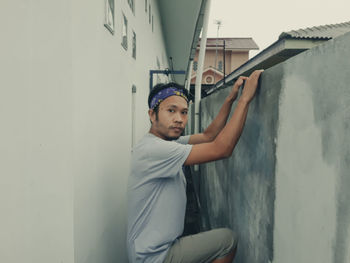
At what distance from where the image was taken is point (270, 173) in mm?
1636

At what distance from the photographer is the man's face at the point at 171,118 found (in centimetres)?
204

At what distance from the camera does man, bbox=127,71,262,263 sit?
1739 millimetres

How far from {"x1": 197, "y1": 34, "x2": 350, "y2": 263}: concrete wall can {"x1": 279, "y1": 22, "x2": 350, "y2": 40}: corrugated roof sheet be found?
18.4ft

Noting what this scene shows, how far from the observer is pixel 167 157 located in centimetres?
178

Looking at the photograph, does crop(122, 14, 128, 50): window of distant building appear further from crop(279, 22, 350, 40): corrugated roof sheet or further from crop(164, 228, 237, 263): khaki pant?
crop(279, 22, 350, 40): corrugated roof sheet

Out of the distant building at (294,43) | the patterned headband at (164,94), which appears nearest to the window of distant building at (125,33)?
the patterned headband at (164,94)

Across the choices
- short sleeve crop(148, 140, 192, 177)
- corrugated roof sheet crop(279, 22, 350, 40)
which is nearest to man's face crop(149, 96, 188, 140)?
short sleeve crop(148, 140, 192, 177)

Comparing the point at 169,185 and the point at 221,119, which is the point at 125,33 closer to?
the point at 221,119

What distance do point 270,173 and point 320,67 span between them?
691mm

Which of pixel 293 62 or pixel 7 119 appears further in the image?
pixel 293 62

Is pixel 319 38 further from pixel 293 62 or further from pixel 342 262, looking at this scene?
pixel 342 262

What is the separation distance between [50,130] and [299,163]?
124 cm

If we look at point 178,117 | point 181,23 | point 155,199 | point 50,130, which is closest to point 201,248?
point 155,199

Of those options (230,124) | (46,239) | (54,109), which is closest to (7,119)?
(54,109)
